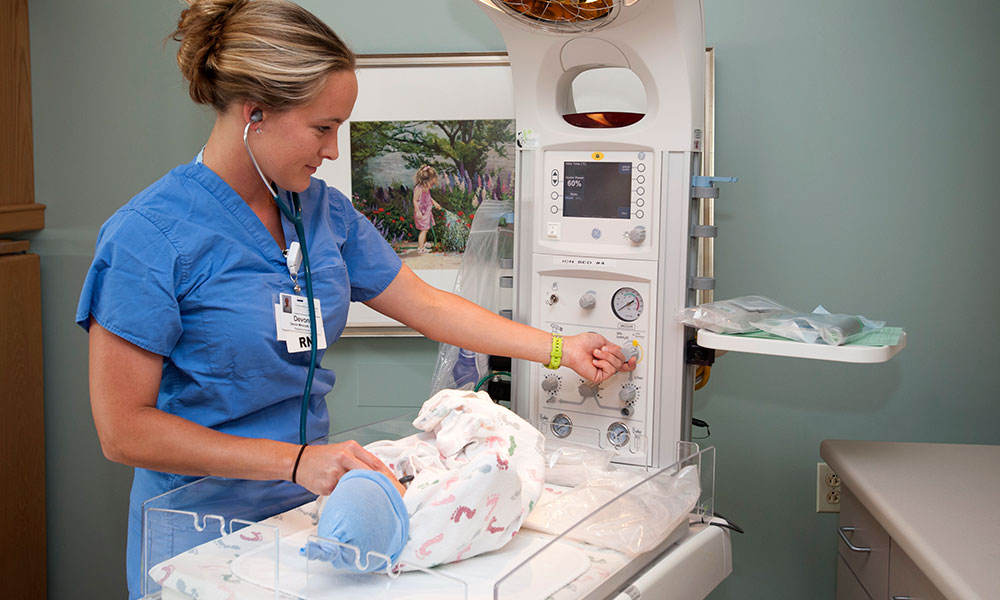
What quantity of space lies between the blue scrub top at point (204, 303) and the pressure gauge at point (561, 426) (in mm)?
487

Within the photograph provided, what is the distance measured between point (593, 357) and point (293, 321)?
0.56m

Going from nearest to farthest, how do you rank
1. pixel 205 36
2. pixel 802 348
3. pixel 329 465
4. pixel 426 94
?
pixel 329 465, pixel 205 36, pixel 802 348, pixel 426 94

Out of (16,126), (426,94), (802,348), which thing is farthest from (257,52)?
(16,126)

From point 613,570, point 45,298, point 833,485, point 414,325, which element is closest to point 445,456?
point 613,570

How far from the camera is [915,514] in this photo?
1.48 metres

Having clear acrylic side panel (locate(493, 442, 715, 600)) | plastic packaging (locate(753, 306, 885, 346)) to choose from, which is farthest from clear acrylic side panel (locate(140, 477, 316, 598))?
plastic packaging (locate(753, 306, 885, 346))

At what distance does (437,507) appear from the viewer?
109cm

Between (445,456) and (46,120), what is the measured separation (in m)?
1.80

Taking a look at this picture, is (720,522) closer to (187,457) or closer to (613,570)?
(613,570)

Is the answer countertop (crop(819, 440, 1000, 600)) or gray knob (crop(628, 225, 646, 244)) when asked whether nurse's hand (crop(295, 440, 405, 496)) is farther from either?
countertop (crop(819, 440, 1000, 600))

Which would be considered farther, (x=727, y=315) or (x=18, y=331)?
(x=18, y=331)

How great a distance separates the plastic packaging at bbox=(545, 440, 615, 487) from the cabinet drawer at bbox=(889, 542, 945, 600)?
0.50m

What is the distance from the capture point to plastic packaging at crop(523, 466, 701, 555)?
1.22 metres

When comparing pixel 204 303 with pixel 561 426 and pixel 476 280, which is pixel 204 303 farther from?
pixel 476 280
